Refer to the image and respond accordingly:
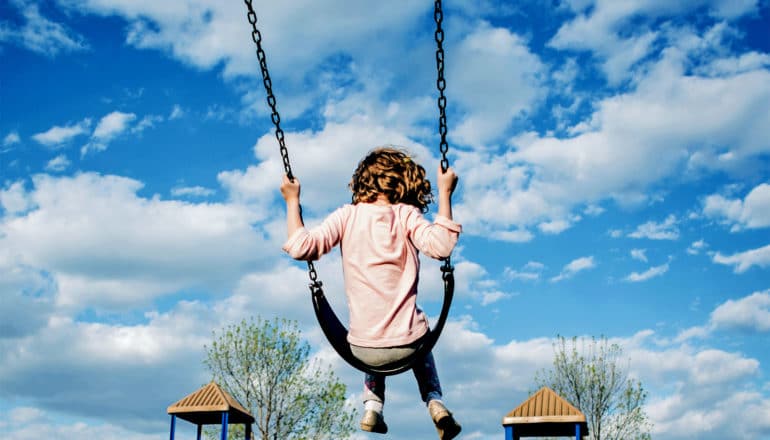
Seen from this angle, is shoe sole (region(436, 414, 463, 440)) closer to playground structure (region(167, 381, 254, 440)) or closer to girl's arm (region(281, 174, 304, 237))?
girl's arm (region(281, 174, 304, 237))

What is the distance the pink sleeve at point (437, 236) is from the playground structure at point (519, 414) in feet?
39.4

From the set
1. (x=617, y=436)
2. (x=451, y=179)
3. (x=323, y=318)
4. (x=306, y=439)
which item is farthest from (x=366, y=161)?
(x=617, y=436)

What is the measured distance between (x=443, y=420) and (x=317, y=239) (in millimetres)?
1144

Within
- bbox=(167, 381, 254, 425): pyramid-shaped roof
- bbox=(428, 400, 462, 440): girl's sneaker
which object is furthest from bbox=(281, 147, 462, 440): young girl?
bbox=(167, 381, 254, 425): pyramid-shaped roof

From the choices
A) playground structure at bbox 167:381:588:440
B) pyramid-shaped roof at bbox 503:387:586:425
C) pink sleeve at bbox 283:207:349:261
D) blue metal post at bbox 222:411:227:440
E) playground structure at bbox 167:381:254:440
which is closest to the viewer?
pink sleeve at bbox 283:207:349:261

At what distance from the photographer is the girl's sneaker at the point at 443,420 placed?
157 inches

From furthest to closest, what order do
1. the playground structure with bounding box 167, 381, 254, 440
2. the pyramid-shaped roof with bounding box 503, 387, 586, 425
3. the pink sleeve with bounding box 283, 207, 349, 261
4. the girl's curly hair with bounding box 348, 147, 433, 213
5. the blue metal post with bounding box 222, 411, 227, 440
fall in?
the playground structure with bounding box 167, 381, 254, 440
the blue metal post with bounding box 222, 411, 227, 440
the pyramid-shaped roof with bounding box 503, 387, 586, 425
the girl's curly hair with bounding box 348, 147, 433, 213
the pink sleeve with bounding box 283, 207, 349, 261

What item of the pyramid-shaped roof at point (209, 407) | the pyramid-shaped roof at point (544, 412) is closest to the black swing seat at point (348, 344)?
the pyramid-shaped roof at point (544, 412)

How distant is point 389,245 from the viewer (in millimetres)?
4000

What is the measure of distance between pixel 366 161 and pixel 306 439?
2070 cm

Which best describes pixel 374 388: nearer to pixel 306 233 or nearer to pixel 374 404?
pixel 374 404

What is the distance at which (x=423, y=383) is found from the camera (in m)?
4.11

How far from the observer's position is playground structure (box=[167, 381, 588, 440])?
15.2 meters

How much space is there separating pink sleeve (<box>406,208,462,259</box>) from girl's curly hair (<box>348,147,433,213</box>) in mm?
267
